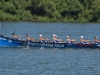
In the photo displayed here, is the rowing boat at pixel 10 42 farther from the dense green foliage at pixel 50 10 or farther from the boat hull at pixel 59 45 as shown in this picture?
the dense green foliage at pixel 50 10

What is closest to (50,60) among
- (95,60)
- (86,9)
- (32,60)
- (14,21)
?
(32,60)

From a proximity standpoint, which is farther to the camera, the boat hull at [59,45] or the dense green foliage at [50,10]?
the dense green foliage at [50,10]

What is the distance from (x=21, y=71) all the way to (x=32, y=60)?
574 cm

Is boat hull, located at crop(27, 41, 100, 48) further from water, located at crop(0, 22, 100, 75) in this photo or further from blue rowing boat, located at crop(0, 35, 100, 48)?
water, located at crop(0, 22, 100, 75)

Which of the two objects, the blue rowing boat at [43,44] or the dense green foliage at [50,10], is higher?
the dense green foliage at [50,10]

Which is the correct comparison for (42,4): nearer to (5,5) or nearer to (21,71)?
(5,5)

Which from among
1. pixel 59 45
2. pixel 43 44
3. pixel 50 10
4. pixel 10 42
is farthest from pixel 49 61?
pixel 50 10

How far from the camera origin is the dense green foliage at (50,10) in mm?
100375

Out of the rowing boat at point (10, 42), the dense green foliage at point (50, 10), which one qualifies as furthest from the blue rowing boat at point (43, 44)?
the dense green foliage at point (50, 10)

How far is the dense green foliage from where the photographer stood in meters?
100

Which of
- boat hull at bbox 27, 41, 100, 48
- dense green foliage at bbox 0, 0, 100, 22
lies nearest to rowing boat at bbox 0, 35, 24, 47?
boat hull at bbox 27, 41, 100, 48

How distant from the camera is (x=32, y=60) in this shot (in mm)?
37750

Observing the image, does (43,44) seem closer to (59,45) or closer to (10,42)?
(59,45)

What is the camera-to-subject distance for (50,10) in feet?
333
